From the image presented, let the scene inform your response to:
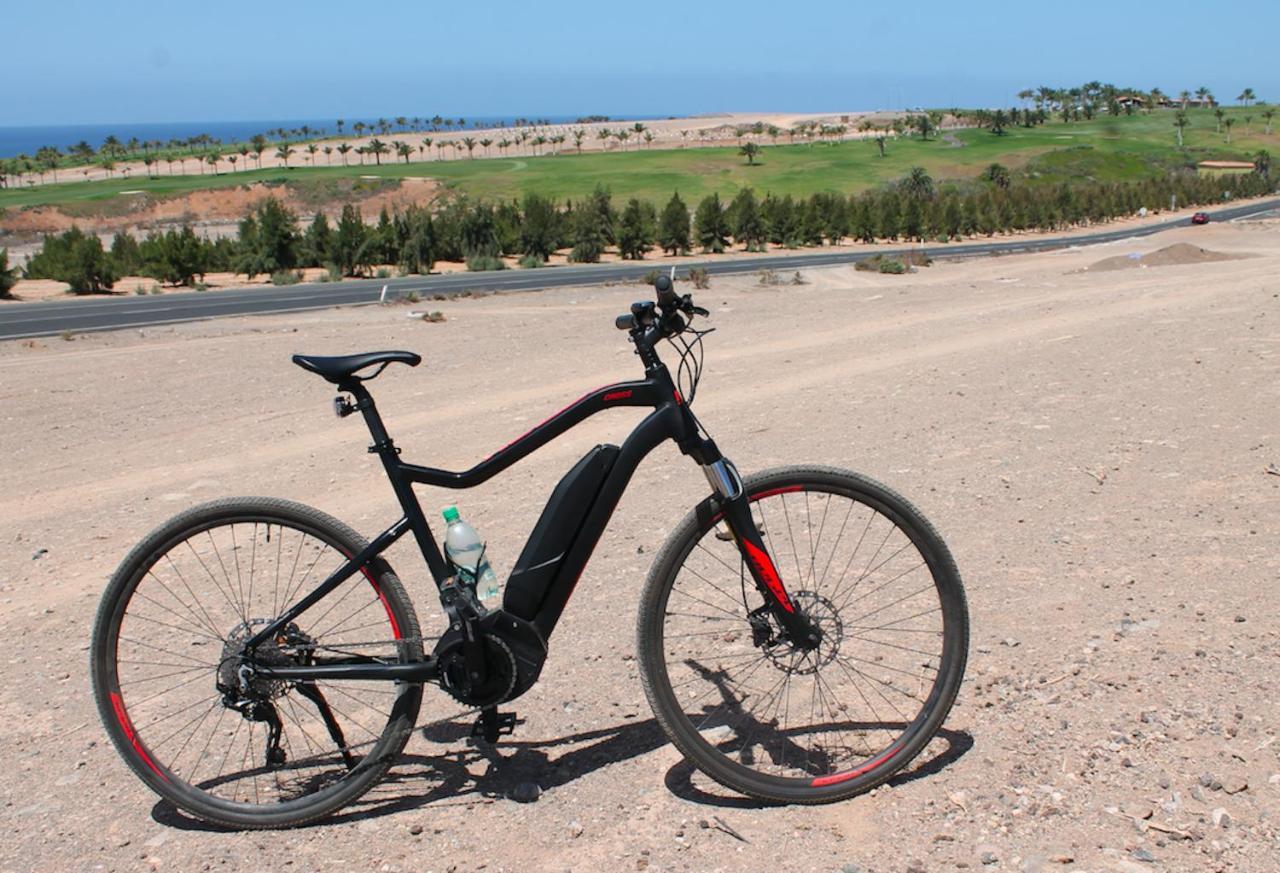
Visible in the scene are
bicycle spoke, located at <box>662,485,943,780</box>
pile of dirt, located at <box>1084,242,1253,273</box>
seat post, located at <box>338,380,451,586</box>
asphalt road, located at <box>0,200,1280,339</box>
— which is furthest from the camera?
pile of dirt, located at <box>1084,242,1253,273</box>

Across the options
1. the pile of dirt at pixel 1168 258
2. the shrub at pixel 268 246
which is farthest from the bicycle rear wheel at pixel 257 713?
the shrub at pixel 268 246

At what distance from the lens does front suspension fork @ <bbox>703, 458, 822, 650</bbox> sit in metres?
3.59

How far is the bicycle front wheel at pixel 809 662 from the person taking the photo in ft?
11.8

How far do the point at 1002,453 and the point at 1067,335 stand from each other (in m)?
5.61

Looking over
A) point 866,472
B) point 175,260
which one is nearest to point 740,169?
point 175,260

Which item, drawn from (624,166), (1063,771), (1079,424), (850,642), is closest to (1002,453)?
(1079,424)

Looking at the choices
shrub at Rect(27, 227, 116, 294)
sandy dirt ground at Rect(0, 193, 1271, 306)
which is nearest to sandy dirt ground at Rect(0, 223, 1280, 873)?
sandy dirt ground at Rect(0, 193, 1271, 306)

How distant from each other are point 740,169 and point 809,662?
130508 mm

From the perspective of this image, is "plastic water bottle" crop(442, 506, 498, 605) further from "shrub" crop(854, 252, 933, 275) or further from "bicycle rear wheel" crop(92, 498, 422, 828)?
"shrub" crop(854, 252, 933, 275)

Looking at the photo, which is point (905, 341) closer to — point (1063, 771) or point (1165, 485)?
point (1165, 485)

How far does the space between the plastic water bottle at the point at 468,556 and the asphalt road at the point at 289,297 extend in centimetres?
2391

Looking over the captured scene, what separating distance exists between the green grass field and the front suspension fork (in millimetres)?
101160

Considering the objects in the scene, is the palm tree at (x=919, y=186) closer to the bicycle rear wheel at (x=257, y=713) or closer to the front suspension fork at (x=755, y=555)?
the bicycle rear wheel at (x=257, y=713)

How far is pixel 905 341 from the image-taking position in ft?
44.4
